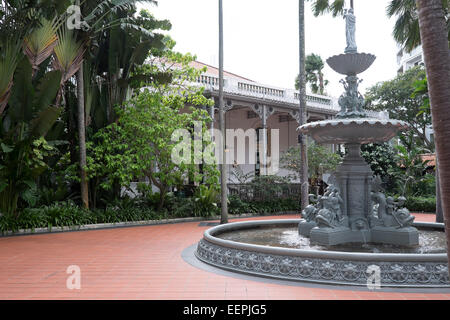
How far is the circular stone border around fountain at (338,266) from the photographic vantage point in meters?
4.85

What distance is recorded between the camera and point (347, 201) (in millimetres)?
7191

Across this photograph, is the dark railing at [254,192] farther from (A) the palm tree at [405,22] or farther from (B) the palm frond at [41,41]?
(B) the palm frond at [41,41]

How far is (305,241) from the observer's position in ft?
23.2

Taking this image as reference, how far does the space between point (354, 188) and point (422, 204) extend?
10555 millimetres

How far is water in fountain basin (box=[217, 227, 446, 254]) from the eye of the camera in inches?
245

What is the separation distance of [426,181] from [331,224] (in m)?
12.7

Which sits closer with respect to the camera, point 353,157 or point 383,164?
point 353,157

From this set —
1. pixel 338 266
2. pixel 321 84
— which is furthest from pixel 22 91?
pixel 321 84

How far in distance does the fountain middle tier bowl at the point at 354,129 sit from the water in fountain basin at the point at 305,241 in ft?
5.98

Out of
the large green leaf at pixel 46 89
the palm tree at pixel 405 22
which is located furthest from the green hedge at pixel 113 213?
the palm tree at pixel 405 22

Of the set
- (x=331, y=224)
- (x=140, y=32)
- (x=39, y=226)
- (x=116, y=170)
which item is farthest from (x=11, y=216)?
(x=331, y=224)

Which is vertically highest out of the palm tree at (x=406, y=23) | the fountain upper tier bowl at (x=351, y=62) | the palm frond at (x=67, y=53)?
the palm tree at (x=406, y=23)

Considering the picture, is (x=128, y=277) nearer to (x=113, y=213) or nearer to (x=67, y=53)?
(x=113, y=213)
